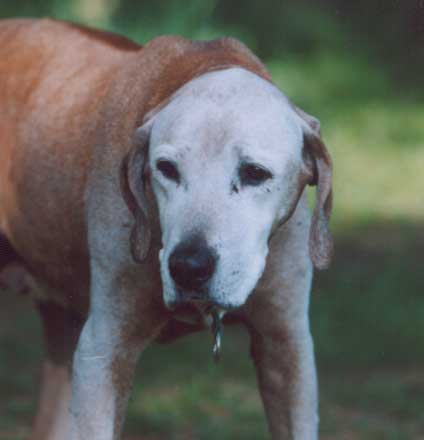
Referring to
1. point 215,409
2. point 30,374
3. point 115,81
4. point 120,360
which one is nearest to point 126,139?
point 115,81

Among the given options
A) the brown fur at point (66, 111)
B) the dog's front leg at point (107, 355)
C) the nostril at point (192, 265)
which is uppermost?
the brown fur at point (66, 111)

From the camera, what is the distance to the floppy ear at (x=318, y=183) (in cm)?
334

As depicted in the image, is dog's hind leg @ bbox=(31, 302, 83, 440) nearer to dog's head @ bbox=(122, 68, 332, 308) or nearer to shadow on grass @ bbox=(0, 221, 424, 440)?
shadow on grass @ bbox=(0, 221, 424, 440)

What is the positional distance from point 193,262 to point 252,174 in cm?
27

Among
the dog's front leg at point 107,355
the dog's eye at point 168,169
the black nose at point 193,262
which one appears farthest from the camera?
the dog's front leg at point 107,355

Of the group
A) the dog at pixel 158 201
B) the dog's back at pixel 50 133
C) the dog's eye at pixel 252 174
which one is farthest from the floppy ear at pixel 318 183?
the dog's back at pixel 50 133

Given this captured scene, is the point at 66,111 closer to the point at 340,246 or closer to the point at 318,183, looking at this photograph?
the point at 318,183

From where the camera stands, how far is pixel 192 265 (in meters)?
3.03

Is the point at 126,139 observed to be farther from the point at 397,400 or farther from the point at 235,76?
the point at 397,400

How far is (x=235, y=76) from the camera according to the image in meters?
3.31

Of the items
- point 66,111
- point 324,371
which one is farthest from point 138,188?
point 324,371

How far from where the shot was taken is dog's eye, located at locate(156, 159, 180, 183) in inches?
125

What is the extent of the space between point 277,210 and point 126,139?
0.55 m

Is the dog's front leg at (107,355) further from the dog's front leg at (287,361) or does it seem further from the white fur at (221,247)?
the dog's front leg at (287,361)
